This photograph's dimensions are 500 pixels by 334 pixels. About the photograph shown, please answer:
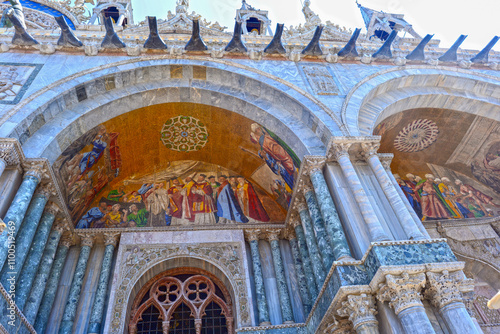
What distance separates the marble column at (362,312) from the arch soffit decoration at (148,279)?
280cm

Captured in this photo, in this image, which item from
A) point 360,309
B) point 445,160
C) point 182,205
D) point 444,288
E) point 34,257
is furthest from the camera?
point 445,160

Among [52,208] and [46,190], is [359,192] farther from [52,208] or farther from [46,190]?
[52,208]

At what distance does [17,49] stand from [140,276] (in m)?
6.02

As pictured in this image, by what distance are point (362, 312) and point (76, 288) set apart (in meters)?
5.63

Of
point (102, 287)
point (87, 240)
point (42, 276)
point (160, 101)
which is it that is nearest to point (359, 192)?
point (160, 101)

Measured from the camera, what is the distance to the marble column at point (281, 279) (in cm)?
758

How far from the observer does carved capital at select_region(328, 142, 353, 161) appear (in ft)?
23.9

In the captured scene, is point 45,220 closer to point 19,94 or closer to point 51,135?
point 51,135

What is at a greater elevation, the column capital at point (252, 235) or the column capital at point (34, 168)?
the column capital at point (34, 168)

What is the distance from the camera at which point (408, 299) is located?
484 cm

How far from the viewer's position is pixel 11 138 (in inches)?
260

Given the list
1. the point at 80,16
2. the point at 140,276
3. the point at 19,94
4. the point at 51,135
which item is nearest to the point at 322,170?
the point at 140,276

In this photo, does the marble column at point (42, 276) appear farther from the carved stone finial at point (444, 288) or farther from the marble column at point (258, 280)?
the carved stone finial at point (444, 288)

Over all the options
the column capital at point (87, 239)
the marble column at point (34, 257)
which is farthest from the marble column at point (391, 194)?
the marble column at point (34, 257)
